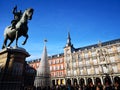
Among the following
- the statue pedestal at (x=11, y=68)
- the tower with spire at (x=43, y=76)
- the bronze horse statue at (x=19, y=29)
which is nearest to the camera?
the statue pedestal at (x=11, y=68)

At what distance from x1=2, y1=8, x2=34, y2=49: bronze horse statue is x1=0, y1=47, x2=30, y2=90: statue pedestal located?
784mm

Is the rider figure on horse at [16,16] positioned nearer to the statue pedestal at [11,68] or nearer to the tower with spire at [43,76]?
the statue pedestal at [11,68]

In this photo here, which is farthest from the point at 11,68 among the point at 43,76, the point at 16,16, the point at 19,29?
the point at 43,76

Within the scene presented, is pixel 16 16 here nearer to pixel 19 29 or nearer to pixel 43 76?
pixel 19 29

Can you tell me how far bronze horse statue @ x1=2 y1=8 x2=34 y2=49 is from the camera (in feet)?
17.9

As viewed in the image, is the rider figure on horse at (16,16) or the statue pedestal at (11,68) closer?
the statue pedestal at (11,68)

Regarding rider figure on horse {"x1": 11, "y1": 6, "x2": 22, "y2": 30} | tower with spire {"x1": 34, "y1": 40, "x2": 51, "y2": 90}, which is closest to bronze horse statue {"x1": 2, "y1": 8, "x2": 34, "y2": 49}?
rider figure on horse {"x1": 11, "y1": 6, "x2": 22, "y2": 30}

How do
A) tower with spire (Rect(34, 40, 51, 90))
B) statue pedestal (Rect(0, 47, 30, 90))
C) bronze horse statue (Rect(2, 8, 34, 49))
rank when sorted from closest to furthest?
statue pedestal (Rect(0, 47, 30, 90)), bronze horse statue (Rect(2, 8, 34, 49)), tower with spire (Rect(34, 40, 51, 90))

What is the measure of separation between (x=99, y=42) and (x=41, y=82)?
30.6 m

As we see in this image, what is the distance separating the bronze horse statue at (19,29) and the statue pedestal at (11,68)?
0.78m

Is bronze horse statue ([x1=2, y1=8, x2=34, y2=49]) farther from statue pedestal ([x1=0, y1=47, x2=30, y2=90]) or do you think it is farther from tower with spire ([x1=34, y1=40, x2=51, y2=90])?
tower with spire ([x1=34, y1=40, x2=51, y2=90])

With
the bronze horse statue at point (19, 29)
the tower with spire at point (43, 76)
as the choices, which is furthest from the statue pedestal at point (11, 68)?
the tower with spire at point (43, 76)

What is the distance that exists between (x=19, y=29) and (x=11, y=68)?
1.83 m

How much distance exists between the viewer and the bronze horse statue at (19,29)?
5.45m
